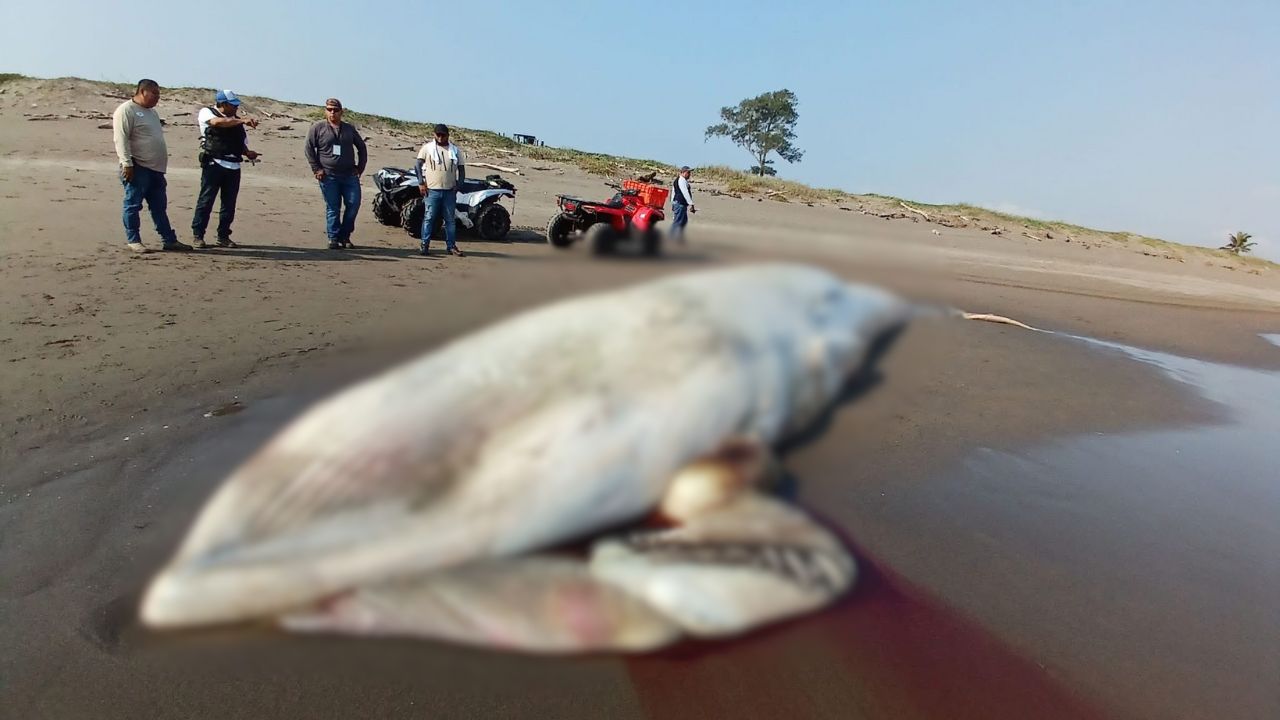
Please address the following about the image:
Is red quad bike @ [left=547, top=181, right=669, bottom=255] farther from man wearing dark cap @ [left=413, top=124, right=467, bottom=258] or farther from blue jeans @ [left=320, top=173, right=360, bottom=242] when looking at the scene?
blue jeans @ [left=320, top=173, right=360, bottom=242]

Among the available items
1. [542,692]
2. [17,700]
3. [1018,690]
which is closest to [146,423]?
[17,700]

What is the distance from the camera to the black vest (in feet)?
21.7

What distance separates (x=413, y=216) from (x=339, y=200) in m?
1.45

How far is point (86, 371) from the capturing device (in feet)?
14.2

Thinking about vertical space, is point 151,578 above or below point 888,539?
above

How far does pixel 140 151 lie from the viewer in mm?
6250

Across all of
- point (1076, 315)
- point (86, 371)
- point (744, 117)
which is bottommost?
point (86, 371)

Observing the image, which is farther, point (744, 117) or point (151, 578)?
point (744, 117)

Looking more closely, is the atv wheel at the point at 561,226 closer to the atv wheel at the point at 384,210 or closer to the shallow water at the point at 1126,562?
the atv wheel at the point at 384,210

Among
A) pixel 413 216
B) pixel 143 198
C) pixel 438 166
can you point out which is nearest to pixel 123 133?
pixel 143 198

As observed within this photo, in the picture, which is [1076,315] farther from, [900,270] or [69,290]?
[69,290]

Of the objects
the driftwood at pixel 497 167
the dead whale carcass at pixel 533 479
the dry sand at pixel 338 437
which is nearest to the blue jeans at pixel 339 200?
the dry sand at pixel 338 437

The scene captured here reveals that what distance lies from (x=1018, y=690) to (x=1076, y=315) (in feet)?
30.6

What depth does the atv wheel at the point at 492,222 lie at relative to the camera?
9484 millimetres
